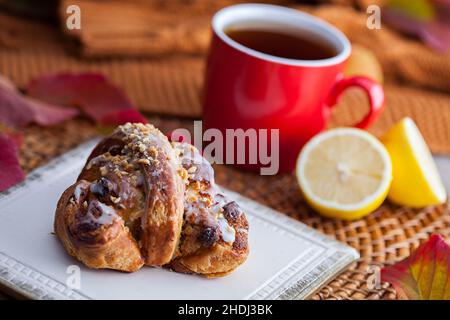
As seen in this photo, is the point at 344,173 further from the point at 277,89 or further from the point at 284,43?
the point at 284,43

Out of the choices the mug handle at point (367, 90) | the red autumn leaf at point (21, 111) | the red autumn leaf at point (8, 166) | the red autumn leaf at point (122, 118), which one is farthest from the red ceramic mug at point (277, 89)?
the red autumn leaf at point (8, 166)

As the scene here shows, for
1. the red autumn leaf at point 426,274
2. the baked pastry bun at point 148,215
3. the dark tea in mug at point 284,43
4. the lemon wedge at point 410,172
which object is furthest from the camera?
the dark tea in mug at point 284,43

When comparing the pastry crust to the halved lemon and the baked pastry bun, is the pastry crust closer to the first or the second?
the baked pastry bun

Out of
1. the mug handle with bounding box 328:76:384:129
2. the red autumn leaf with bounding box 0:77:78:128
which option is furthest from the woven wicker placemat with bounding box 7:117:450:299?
the mug handle with bounding box 328:76:384:129

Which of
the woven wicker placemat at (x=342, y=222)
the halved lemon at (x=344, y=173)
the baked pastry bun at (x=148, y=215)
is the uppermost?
the baked pastry bun at (x=148, y=215)

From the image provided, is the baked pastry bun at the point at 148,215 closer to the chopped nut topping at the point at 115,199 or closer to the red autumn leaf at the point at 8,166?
the chopped nut topping at the point at 115,199

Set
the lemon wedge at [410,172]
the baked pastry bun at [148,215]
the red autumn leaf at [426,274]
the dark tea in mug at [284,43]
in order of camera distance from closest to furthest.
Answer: the baked pastry bun at [148,215] < the red autumn leaf at [426,274] < the lemon wedge at [410,172] < the dark tea in mug at [284,43]

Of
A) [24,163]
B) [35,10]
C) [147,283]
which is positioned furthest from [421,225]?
[35,10]

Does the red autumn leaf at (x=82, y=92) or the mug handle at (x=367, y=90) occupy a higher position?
the mug handle at (x=367, y=90)
